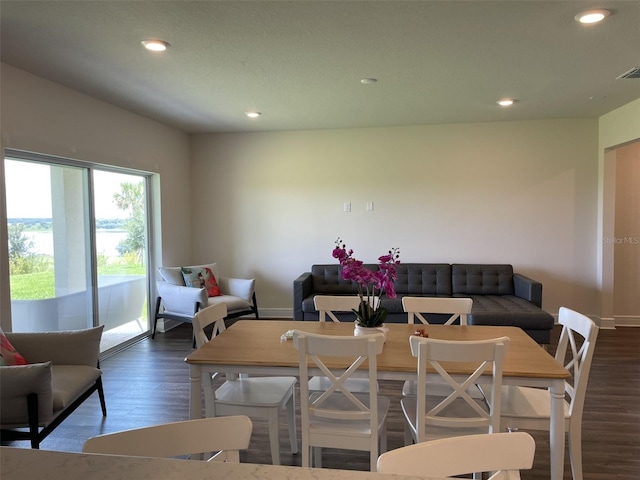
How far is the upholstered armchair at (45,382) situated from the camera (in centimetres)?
229

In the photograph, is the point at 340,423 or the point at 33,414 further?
the point at 33,414

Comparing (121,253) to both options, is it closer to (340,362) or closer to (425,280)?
(425,280)

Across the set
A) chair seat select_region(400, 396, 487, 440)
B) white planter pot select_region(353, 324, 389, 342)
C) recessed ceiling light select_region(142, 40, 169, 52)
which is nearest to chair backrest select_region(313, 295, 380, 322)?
white planter pot select_region(353, 324, 389, 342)

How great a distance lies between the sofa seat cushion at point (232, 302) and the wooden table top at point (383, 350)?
7.61 feet

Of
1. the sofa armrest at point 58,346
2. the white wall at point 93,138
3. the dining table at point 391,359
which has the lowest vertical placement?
the sofa armrest at point 58,346

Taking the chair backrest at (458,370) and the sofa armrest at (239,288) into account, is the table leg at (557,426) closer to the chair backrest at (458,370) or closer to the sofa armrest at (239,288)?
the chair backrest at (458,370)

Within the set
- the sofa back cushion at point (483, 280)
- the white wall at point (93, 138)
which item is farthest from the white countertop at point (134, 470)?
the sofa back cushion at point (483, 280)

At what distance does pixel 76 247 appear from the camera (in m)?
4.20

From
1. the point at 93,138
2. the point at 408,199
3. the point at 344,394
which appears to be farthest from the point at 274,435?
the point at 408,199

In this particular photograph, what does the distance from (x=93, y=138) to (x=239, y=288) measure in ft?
7.54

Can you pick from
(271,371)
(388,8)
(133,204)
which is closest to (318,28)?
(388,8)

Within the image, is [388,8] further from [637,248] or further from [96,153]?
[637,248]

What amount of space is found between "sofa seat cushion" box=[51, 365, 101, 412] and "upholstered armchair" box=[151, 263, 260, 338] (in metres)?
1.90

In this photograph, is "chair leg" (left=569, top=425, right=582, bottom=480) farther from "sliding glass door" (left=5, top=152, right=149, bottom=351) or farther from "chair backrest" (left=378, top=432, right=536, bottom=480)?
"sliding glass door" (left=5, top=152, right=149, bottom=351)
